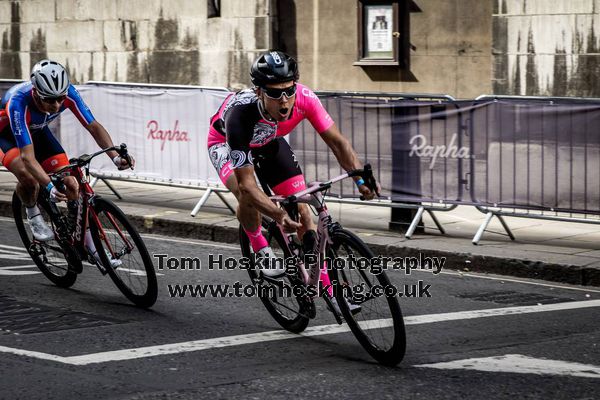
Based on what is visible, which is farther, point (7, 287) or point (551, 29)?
point (551, 29)

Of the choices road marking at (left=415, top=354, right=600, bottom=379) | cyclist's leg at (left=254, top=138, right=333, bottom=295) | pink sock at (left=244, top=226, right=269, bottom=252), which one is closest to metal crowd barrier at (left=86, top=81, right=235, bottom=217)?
pink sock at (left=244, top=226, right=269, bottom=252)

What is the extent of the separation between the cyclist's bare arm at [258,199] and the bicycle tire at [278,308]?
425 mm

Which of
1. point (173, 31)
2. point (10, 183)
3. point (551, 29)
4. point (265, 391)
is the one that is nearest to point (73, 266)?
point (265, 391)

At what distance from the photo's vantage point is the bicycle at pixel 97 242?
328 inches

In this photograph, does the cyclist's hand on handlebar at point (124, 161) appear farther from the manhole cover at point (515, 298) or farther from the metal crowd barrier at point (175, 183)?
the metal crowd barrier at point (175, 183)

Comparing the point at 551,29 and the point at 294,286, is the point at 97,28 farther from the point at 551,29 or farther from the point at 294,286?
the point at 294,286

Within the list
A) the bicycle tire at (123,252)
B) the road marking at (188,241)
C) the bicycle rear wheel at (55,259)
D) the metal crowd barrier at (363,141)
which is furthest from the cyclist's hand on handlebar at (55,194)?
the metal crowd barrier at (363,141)

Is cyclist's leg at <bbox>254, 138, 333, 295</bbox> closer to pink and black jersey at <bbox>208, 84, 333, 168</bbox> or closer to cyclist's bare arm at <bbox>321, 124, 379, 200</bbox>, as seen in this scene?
pink and black jersey at <bbox>208, 84, 333, 168</bbox>

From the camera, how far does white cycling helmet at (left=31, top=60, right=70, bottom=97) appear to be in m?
8.53

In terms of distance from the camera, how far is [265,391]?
618cm

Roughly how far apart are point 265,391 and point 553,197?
5146 mm

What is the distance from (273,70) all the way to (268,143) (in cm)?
60

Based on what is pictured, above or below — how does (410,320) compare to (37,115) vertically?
below

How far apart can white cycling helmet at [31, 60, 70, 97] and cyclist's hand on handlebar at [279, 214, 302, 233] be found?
2500 mm
